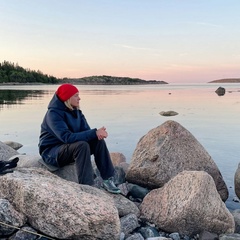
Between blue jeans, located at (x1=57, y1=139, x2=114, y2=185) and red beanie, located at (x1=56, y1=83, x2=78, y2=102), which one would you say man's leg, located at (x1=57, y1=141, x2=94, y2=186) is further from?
red beanie, located at (x1=56, y1=83, x2=78, y2=102)

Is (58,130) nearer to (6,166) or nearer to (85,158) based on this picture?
(85,158)

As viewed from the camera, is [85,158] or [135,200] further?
[135,200]

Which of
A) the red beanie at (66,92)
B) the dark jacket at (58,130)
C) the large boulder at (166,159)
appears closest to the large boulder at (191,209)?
the large boulder at (166,159)

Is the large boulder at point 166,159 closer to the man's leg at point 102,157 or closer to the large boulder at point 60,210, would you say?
the man's leg at point 102,157

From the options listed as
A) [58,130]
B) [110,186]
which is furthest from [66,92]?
[110,186]

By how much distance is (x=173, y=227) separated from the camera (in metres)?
5.73

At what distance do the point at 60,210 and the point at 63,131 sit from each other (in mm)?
1748

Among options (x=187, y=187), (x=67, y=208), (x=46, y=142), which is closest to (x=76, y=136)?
(x=46, y=142)

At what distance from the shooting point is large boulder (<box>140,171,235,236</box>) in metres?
5.67

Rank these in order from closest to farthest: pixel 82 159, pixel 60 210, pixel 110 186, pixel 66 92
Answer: pixel 60 210 < pixel 82 159 < pixel 66 92 < pixel 110 186

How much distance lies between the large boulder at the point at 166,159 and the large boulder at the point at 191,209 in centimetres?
147

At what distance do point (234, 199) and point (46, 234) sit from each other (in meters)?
5.05

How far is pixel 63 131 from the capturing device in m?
6.06

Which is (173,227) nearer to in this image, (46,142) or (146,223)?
(146,223)
